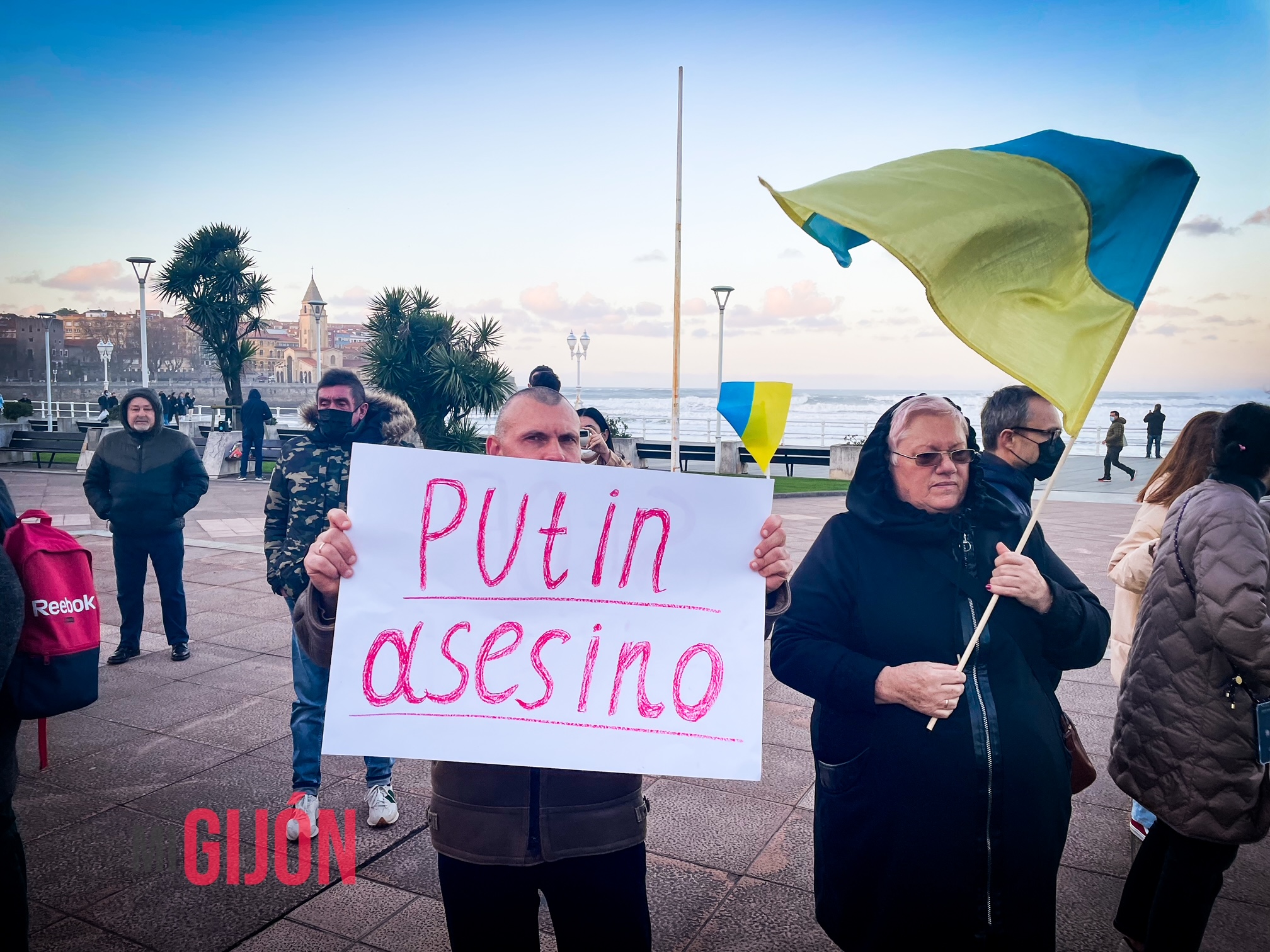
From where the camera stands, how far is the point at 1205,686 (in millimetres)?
2590

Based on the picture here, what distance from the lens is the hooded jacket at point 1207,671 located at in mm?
2463

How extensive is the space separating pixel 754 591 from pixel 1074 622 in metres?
0.84

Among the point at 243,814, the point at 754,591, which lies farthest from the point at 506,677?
the point at 243,814

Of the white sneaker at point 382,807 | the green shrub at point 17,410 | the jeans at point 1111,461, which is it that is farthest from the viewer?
the green shrub at point 17,410

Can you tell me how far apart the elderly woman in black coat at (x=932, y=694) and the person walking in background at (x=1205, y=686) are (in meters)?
0.52

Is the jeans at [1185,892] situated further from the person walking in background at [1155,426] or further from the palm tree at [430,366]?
the person walking in background at [1155,426]

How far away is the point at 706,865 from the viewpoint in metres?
3.47

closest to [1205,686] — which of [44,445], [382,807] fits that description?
[382,807]

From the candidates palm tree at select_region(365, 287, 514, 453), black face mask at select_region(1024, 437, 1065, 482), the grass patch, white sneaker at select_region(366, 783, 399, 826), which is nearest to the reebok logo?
white sneaker at select_region(366, 783, 399, 826)

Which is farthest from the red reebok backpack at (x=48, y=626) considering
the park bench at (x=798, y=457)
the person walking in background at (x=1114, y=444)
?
the person walking in background at (x=1114, y=444)

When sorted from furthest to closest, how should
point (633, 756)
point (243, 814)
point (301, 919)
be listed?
point (243, 814) → point (301, 919) → point (633, 756)

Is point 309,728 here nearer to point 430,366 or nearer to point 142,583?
point 142,583

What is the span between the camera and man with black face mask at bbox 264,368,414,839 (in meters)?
3.71

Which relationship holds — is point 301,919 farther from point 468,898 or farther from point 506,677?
point 506,677
